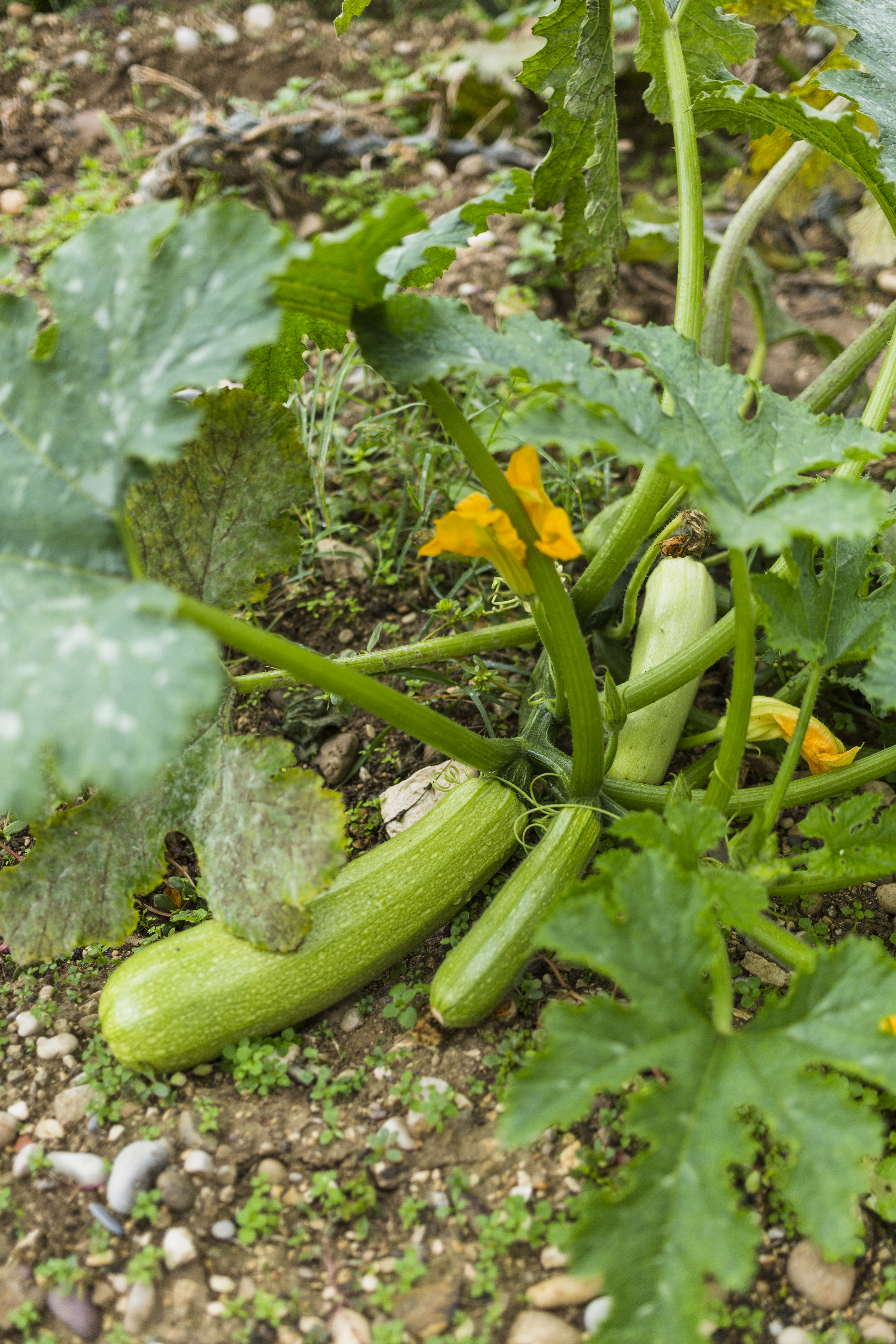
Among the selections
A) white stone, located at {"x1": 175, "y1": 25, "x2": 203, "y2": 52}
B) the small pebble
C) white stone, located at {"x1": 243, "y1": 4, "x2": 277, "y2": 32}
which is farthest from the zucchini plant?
white stone, located at {"x1": 243, "y1": 4, "x2": 277, "y2": 32}

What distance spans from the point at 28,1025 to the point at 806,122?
2301 millimetres

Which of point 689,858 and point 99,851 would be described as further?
point 99,851

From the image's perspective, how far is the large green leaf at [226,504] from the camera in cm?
187

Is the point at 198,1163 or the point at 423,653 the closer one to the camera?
the point at 198,1163

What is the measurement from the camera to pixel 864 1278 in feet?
4.92

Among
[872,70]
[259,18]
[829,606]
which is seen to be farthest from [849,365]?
[259,18]

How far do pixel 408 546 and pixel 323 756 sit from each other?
2.30 ft

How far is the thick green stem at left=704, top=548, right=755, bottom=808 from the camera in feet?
5.22

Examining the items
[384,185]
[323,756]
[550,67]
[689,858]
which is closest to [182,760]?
[323,756]

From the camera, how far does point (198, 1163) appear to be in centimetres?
161

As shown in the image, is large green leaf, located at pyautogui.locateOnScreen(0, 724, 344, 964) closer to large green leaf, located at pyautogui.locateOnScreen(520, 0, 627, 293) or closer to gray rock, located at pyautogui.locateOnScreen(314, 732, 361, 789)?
gray rock, located at pyautogui.locateOnScreen(314, 732, 361, 789)

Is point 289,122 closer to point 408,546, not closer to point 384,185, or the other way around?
point 384,185

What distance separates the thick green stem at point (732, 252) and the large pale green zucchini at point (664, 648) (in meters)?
0.75

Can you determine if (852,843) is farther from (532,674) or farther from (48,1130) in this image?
(48,1130)
